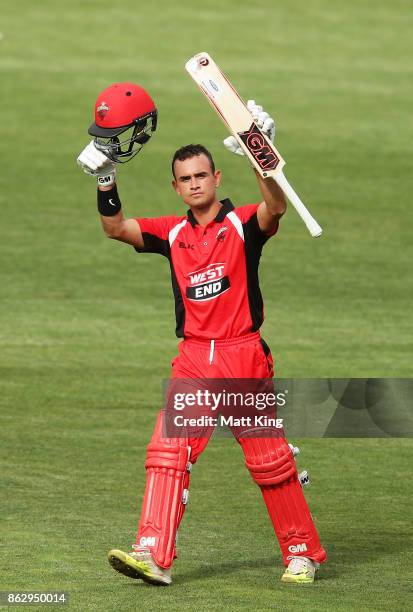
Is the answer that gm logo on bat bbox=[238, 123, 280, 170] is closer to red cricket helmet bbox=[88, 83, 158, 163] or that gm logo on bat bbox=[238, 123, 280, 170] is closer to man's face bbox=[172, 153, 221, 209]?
man's face bbox=[172, 153, 221, 209]

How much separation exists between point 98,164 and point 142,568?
6.47ft

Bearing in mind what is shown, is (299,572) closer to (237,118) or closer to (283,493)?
(283,493)

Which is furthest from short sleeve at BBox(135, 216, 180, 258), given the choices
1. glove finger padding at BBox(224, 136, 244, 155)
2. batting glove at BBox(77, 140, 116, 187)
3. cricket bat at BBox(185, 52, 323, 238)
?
cricket bat at BBox(185, 52, 323, 238)

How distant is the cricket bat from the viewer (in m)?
7.54

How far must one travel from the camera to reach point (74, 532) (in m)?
8.48

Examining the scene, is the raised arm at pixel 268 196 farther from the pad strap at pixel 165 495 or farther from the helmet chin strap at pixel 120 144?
the pad strap at pixel 165 495

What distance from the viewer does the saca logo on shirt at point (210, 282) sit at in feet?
25.0

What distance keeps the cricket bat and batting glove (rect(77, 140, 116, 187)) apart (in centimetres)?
61

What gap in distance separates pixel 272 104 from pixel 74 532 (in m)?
15.1

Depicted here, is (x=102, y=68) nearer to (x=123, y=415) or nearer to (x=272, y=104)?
(x=272, y=104)

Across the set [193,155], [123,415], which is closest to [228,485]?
[123,415]

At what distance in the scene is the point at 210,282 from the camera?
7.62 m

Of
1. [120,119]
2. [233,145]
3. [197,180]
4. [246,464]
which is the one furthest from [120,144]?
[246,464]

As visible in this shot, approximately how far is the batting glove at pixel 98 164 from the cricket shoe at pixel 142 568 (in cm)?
184
